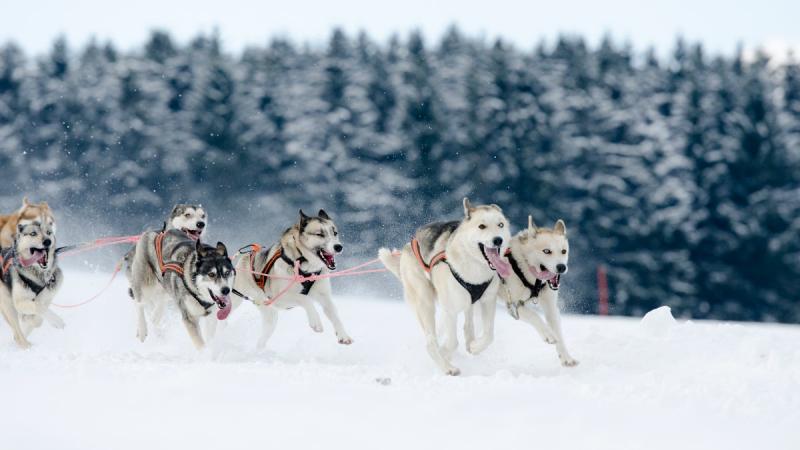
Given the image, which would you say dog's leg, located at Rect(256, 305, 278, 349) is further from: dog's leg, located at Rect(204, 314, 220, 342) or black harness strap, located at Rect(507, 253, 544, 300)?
black harness strap, located at Rect(507, 253, 544, 300)

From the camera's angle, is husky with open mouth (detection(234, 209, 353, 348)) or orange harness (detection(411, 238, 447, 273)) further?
husky with open mouth (detection(234, 209, 353, 348))

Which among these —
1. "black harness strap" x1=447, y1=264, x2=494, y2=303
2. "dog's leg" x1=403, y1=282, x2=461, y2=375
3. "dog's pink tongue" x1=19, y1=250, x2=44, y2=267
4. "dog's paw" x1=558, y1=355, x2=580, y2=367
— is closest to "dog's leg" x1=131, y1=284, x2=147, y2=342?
"dog's pink tongue" x1=19, y1=250, x2=44, y2=267

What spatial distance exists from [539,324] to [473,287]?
1.63 feet

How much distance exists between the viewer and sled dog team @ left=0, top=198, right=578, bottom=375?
5977mm

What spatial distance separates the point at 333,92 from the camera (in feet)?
93.8

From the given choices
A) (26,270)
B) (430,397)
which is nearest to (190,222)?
(26,270)

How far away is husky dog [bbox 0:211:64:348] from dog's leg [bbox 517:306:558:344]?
11.6 ft

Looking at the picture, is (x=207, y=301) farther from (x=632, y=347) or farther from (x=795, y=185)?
(x=795, y=185)

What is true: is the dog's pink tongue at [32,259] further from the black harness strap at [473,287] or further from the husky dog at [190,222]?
the black harness strap at [473,287]

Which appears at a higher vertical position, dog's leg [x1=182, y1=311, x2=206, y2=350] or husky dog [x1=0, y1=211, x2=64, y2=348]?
husky dog [x1=0, y1=211, x2=64, y2=348]

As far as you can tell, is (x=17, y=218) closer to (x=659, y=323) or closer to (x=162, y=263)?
(x=162, y=263)

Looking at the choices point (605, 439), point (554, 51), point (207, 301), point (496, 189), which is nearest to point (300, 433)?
point (605, 439)

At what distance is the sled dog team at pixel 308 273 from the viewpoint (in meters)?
5.98

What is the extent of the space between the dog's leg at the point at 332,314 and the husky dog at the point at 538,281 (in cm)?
123
